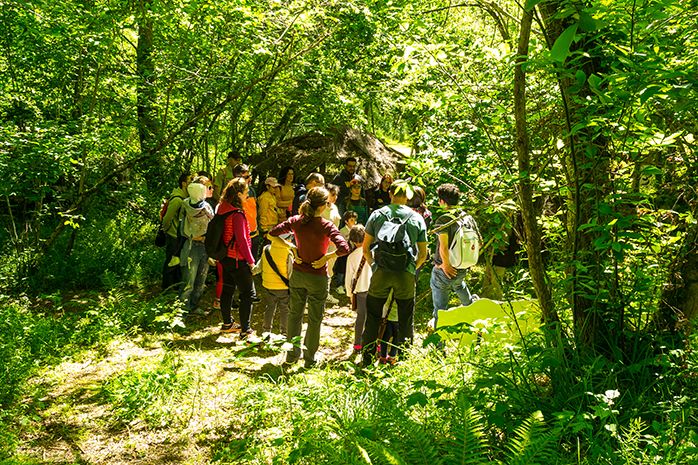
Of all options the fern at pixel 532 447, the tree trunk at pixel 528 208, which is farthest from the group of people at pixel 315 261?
the fern at pixel 532 447

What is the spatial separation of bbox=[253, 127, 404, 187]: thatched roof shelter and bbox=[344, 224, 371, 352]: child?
188 inches

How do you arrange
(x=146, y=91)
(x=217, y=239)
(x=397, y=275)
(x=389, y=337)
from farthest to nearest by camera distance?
1. (x=146, y=91)
2. (x=217, y=239)
3. (x=389, y=337)
4. (x=397, y=275)

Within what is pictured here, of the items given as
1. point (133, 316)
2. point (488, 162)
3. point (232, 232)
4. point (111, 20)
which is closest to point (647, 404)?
point (488, 162)

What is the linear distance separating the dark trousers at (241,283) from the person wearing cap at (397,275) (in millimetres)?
1851

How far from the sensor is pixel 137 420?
4586mm

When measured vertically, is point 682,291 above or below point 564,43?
below

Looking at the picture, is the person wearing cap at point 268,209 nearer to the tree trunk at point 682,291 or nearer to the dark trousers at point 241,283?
the dark trousers at point 241,283

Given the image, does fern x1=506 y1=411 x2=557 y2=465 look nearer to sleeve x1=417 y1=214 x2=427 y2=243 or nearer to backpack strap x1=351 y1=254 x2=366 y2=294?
sleeve x1=417 y1=214 x2=427 y2=243

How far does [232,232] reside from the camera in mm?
6672

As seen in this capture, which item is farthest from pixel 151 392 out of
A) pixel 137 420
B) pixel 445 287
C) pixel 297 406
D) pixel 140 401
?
pixel 445 287

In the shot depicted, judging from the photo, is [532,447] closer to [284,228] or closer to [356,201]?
[284,228]

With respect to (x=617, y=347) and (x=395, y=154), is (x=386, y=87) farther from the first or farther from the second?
(x=617, y=347)

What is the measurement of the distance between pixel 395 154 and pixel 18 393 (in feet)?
31.2

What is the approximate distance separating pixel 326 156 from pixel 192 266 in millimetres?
4952
